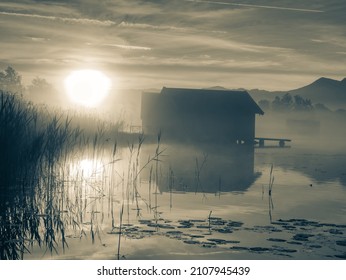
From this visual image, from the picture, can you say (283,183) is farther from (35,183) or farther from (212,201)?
(35,183)

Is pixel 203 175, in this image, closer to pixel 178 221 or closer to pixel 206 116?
pixel 178 221

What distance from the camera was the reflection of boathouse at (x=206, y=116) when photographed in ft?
175

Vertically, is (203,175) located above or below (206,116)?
below

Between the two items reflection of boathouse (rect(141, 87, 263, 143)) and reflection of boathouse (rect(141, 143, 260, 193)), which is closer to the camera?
reflection of boathouse (rect(141, 143, 260, 193))

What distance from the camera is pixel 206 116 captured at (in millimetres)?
54344

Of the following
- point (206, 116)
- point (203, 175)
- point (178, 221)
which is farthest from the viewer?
point (206, 116)

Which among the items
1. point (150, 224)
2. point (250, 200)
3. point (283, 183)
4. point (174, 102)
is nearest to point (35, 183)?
A: point (150, 224)

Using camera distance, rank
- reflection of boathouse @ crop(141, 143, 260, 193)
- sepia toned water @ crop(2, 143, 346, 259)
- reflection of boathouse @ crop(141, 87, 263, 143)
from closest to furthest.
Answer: sepia toned water @ crop(2, 143, 346, 259) → reflection of boathouse @ crop(141, 143, 260, 193) → reflection of boathouse @ crop(141, 87, 263, 143)

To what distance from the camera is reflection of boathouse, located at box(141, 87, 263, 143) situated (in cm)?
5328

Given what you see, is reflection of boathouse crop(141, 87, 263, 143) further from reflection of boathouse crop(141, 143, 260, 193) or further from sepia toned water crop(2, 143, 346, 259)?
sepia toned water crop(2, 143, 346, 259)

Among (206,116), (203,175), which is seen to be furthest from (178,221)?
(206,116)

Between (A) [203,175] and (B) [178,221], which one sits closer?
(B) [178,221]

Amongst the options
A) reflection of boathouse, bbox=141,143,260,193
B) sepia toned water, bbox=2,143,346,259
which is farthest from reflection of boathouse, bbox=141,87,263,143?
sepia toned water, bbox=2,143,346,259
